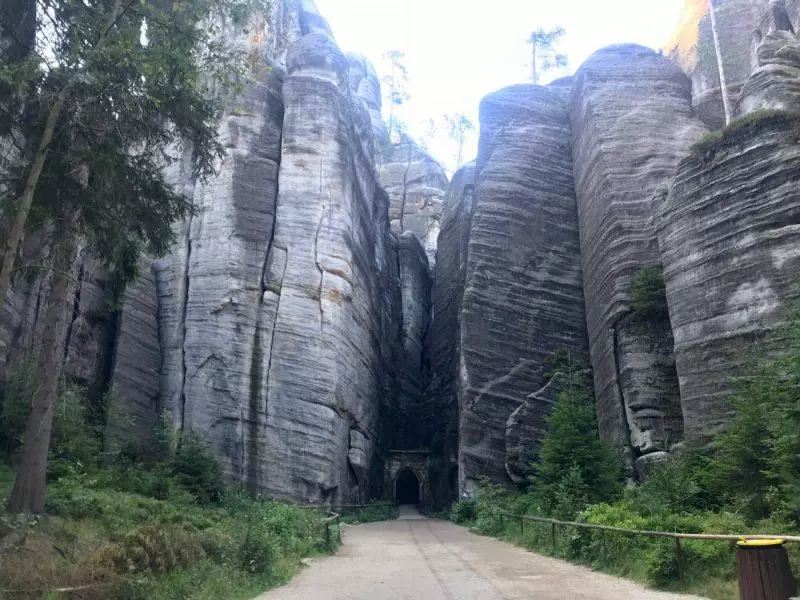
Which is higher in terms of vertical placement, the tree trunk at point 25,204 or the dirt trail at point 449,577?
the tree trunk at point 25,204

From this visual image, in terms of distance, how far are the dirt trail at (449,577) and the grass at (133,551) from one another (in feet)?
1.90

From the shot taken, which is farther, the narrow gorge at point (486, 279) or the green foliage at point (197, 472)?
the green foliage at point (197, 472)

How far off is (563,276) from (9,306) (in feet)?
70.2

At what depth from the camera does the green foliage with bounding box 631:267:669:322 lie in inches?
859

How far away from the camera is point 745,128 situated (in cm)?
1819

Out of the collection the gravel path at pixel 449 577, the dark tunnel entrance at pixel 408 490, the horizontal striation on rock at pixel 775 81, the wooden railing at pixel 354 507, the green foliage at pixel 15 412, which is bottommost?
the gravel path at pixel 449 577

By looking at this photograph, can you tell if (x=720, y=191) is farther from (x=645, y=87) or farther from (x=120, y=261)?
(x=120, y=261)

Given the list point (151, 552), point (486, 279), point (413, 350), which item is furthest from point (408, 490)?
point (151, 552)

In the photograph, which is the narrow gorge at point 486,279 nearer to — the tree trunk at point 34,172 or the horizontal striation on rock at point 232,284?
the horizontal striation on rock at point 232,284

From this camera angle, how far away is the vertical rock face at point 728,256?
54.1 ft

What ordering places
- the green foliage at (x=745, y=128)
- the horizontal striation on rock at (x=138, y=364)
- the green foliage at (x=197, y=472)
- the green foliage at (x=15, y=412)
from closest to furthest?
the green foliage at (x=15, y=412)
the green foliage at (x=745, y=128)
the green foliage at (x=197, y=472)
the horizontal striation on rock at (x=138, y=364)

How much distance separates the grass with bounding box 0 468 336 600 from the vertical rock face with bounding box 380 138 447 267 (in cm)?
4072

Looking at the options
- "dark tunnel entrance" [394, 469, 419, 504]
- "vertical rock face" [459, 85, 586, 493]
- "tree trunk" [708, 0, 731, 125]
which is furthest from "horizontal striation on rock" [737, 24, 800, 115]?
"dark tunnel entrance" [394, 469, 419, 504]

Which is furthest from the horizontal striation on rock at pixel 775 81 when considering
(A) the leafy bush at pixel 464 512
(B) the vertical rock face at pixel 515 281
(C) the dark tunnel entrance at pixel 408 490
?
(C) the dark tunnel entrance at pixel 408 490
